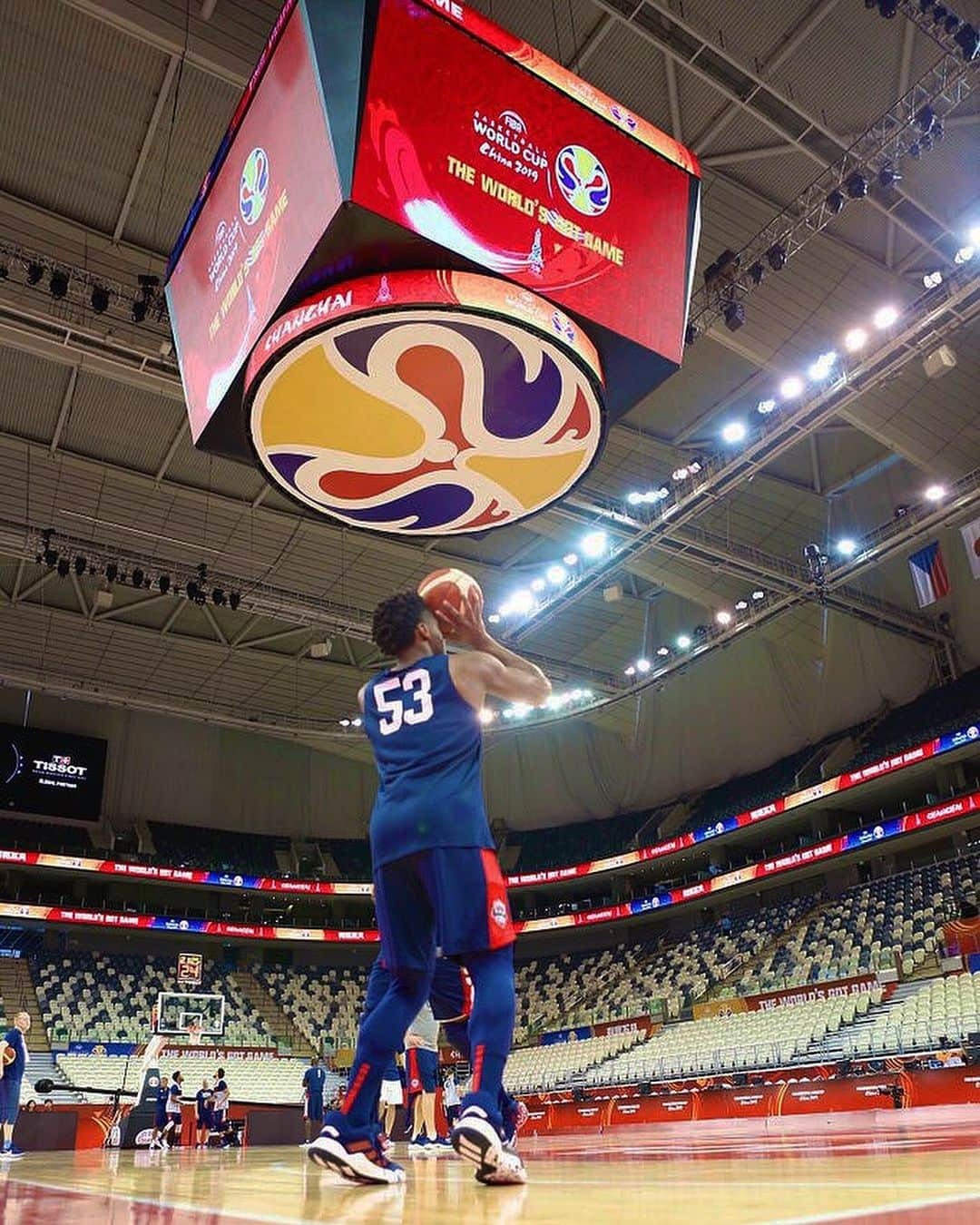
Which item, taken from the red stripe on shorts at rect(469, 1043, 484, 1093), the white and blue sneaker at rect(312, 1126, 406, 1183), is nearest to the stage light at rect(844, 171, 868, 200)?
the red stripe on shorts at rect(469, 1043, 484, 1093)

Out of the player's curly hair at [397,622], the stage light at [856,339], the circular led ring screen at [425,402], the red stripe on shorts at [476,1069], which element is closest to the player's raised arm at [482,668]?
the player's curly hair at [397,622]

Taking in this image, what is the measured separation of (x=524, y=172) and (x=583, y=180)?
1.77ft

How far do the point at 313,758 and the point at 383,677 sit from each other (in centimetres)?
3331

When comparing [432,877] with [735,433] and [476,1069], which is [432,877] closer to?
[476,1069]

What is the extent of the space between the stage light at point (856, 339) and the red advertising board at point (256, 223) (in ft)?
34.4

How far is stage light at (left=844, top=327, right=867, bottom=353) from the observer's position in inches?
577

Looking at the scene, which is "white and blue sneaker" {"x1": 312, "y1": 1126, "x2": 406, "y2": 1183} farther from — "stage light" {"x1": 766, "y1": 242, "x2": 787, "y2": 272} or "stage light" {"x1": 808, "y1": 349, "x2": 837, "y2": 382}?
"stage light" {"x1": 808, "y1": 349, "x2": 837, "y2": 382}

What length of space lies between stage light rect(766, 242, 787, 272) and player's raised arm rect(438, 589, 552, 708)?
11.9 metres

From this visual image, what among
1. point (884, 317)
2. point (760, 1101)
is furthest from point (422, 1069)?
point (884, 317)

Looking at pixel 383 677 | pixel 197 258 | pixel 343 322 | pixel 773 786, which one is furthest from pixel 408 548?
pixel 383 677

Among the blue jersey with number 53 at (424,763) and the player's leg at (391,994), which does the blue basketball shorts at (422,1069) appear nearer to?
the player's leg at (391,994)

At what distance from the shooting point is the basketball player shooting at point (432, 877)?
2.90 metres

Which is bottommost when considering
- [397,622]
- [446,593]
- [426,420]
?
[397,622]

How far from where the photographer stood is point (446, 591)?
3547mm
